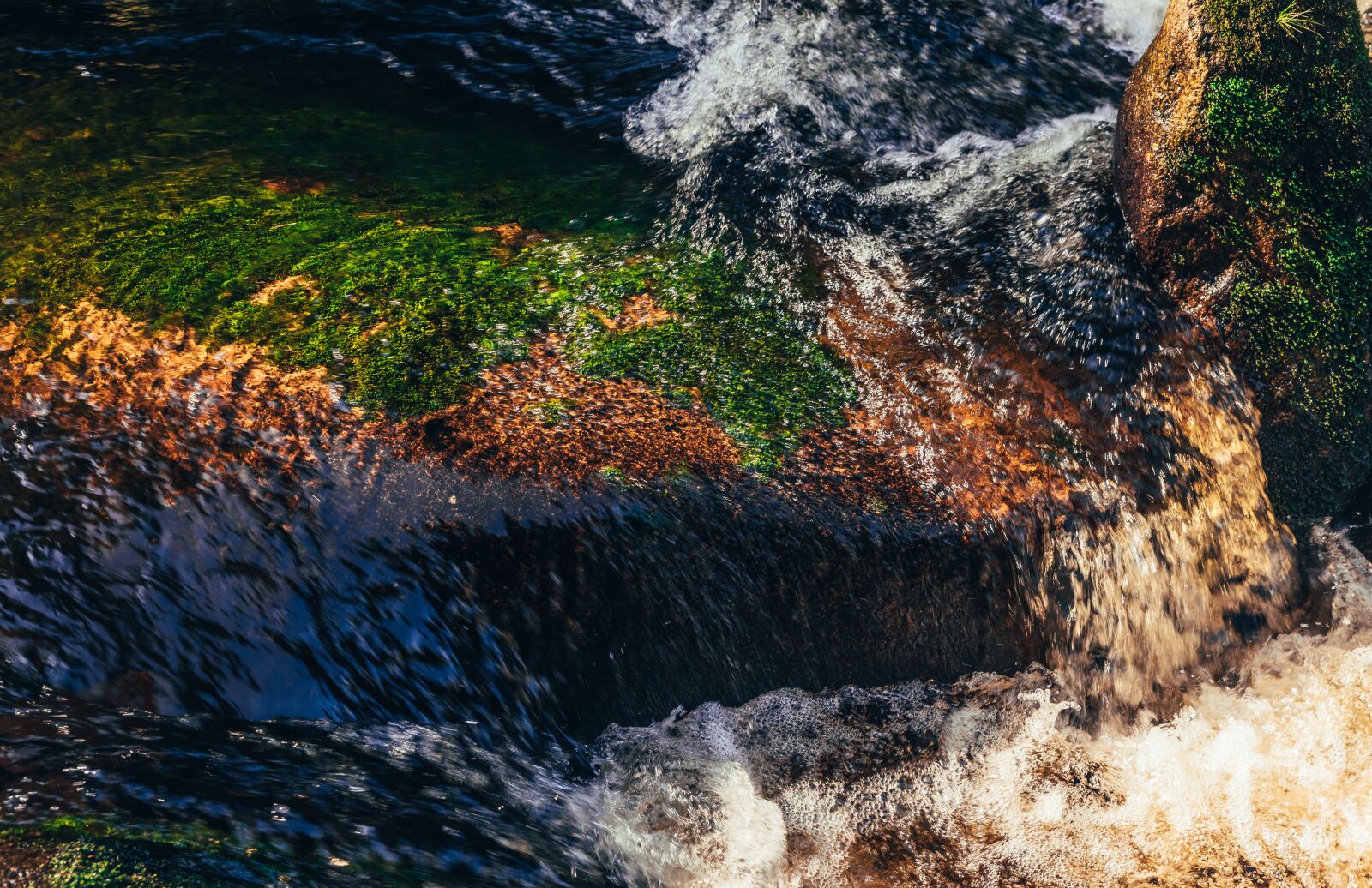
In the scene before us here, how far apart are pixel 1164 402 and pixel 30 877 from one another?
368 cm

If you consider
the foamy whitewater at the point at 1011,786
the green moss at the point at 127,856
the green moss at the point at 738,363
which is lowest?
the green moss at the point at 127,856

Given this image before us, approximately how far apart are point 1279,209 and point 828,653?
8.47ft

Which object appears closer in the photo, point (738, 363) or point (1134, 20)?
point (738, 363)

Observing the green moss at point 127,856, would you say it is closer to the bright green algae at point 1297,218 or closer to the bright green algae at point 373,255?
the bright green algae at point 373,255

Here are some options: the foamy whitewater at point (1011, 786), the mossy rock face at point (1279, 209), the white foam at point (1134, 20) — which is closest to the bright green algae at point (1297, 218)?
the mossy rock face at point (1279, 209)

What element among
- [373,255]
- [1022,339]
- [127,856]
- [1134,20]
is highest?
[1134,20]

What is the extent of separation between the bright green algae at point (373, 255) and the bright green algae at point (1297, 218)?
172cm

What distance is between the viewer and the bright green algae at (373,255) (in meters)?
3.31

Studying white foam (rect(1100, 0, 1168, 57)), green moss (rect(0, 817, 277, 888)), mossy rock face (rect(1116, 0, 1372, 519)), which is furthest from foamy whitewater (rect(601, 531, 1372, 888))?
white foam (rect(1100, 0, 1168, 57))

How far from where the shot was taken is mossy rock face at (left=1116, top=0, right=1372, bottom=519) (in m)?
3.58

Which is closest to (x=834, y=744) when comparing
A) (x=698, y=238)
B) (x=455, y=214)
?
(x=698, y=238)

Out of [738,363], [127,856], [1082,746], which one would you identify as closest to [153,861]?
[127,856]

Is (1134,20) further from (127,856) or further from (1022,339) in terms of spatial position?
(127,856)

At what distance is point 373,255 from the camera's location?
3684 millimetres
